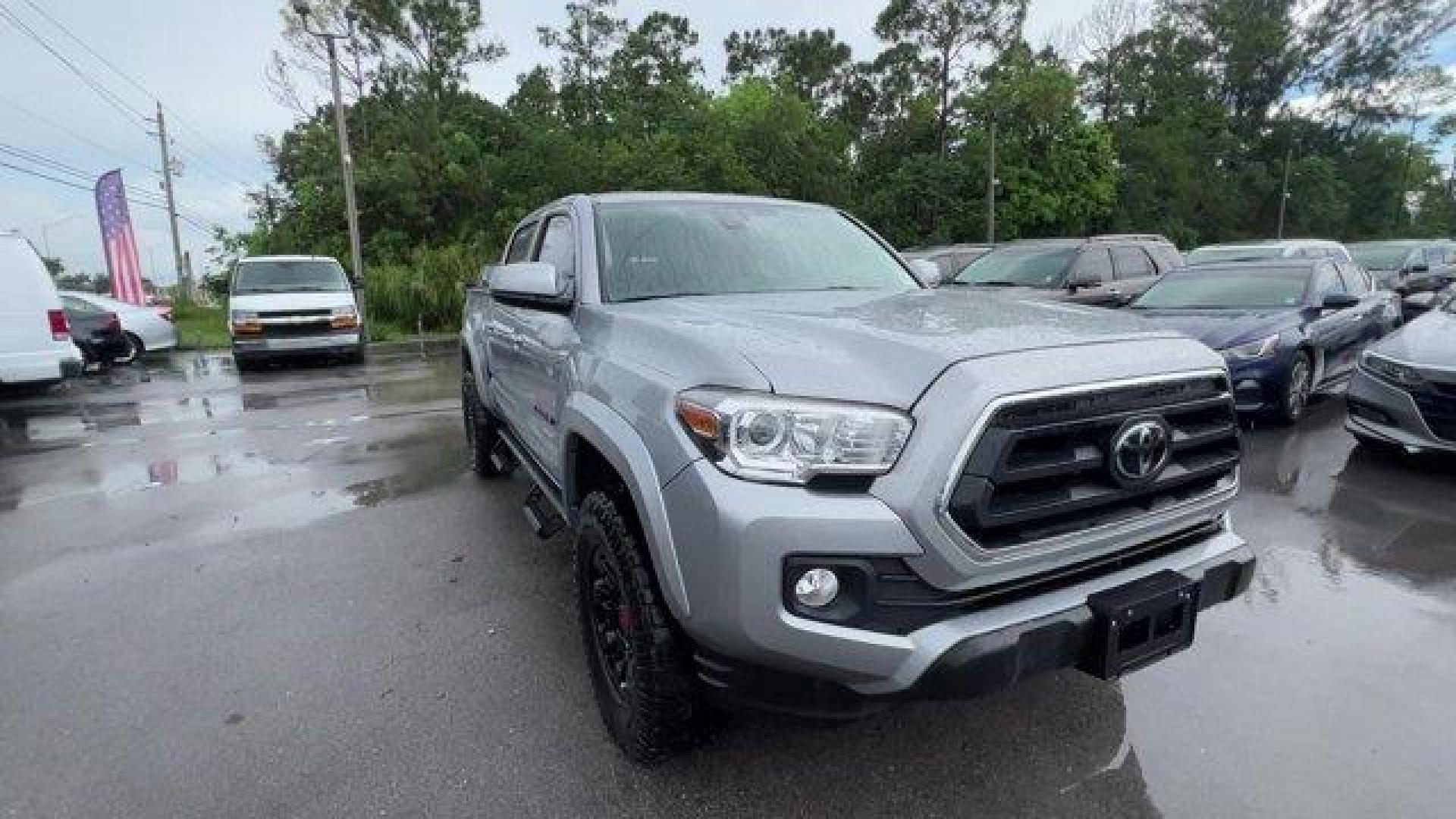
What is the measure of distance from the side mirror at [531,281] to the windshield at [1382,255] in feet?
59.0

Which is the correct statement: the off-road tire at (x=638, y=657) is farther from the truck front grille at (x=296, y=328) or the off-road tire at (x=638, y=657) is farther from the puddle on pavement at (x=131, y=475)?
the truck front grille at (x=296, y=328)

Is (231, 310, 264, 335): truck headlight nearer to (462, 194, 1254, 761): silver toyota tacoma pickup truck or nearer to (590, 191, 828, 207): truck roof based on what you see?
(590, 191, 828, 207): truck roof

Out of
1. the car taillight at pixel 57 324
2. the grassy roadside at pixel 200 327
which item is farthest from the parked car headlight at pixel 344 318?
the grassy roadside at pixel 200 327

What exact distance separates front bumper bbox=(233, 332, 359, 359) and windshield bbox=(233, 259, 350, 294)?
90cm

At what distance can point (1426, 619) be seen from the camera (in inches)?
139

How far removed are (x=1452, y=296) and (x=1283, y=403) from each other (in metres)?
1.36

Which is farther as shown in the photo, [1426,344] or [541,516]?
[1426,344]

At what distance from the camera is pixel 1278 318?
7.26 metres

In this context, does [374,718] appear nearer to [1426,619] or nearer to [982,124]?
[1426,619]

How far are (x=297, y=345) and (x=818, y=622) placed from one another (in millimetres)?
12854

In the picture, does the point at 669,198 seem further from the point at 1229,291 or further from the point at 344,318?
the point at 344,318

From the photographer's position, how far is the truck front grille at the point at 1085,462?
2018 millimetres

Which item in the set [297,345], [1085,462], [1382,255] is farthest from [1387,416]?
[1382,255]

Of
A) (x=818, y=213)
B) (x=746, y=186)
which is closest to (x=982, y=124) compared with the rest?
(x=746, y=186)
